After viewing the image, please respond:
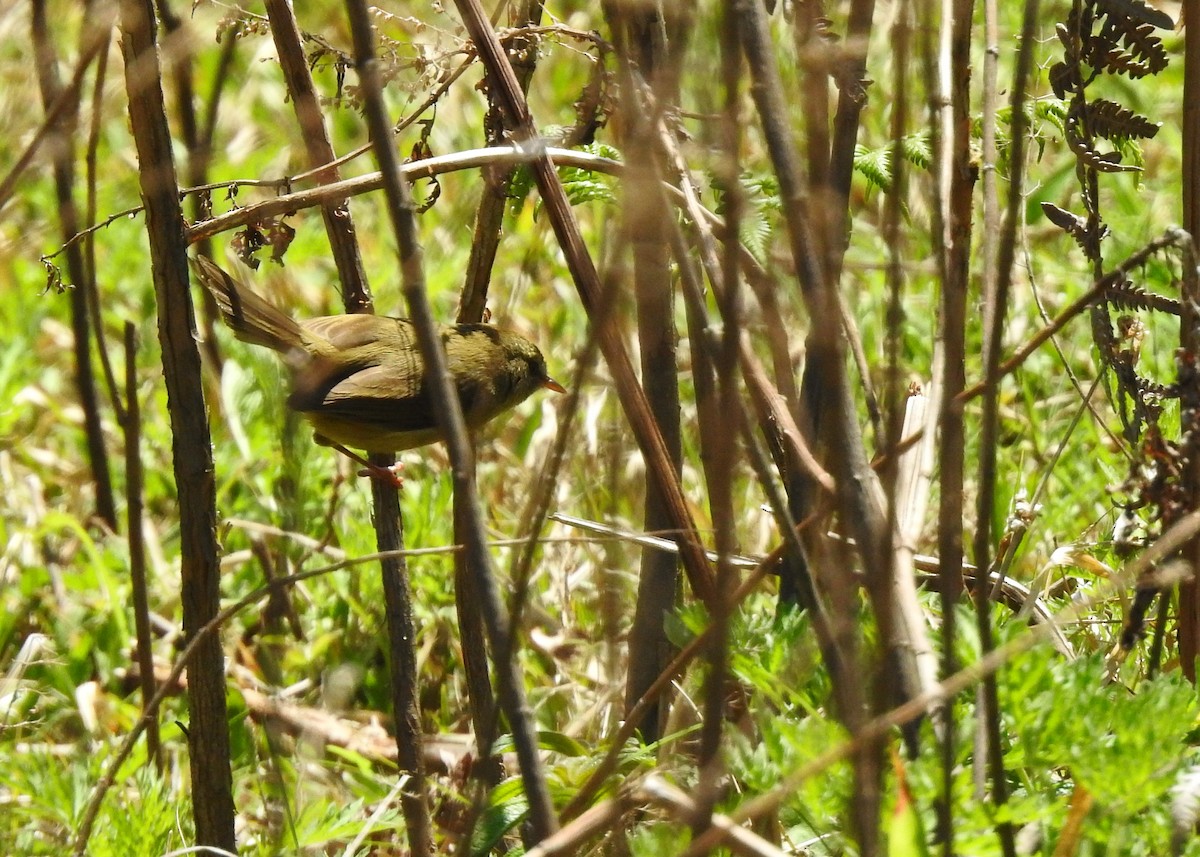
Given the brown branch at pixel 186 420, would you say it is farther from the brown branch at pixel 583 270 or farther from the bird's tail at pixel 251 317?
the bird's tail at pixel 251 317

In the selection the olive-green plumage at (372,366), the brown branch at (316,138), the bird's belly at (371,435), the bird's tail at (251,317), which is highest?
the brown branch at (316,138)

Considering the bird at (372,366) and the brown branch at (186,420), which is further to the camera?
the bird at (372,366)

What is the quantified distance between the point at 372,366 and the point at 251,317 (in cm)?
40

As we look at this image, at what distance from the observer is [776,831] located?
186 centimetres

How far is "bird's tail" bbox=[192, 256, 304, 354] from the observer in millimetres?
3146

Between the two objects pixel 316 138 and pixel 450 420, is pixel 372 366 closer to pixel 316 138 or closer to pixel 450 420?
pixel 316 138

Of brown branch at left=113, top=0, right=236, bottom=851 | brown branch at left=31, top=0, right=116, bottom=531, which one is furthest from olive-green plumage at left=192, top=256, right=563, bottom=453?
brown branch at left=113, top=0, right=236, bottom=851

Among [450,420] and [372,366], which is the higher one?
[450,420]

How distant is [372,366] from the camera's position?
11.6ft

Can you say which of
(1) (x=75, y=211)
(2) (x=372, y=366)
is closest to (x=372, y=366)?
(2) (x=372, y=366)

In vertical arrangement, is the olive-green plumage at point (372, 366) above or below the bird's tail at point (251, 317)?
below

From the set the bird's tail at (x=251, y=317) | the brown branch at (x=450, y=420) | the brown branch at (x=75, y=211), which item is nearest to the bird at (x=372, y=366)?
the bird's tail at (x=251, y=317)

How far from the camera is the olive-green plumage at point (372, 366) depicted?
3.17 meters

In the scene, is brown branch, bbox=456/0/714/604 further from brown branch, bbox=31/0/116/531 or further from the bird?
the bird
